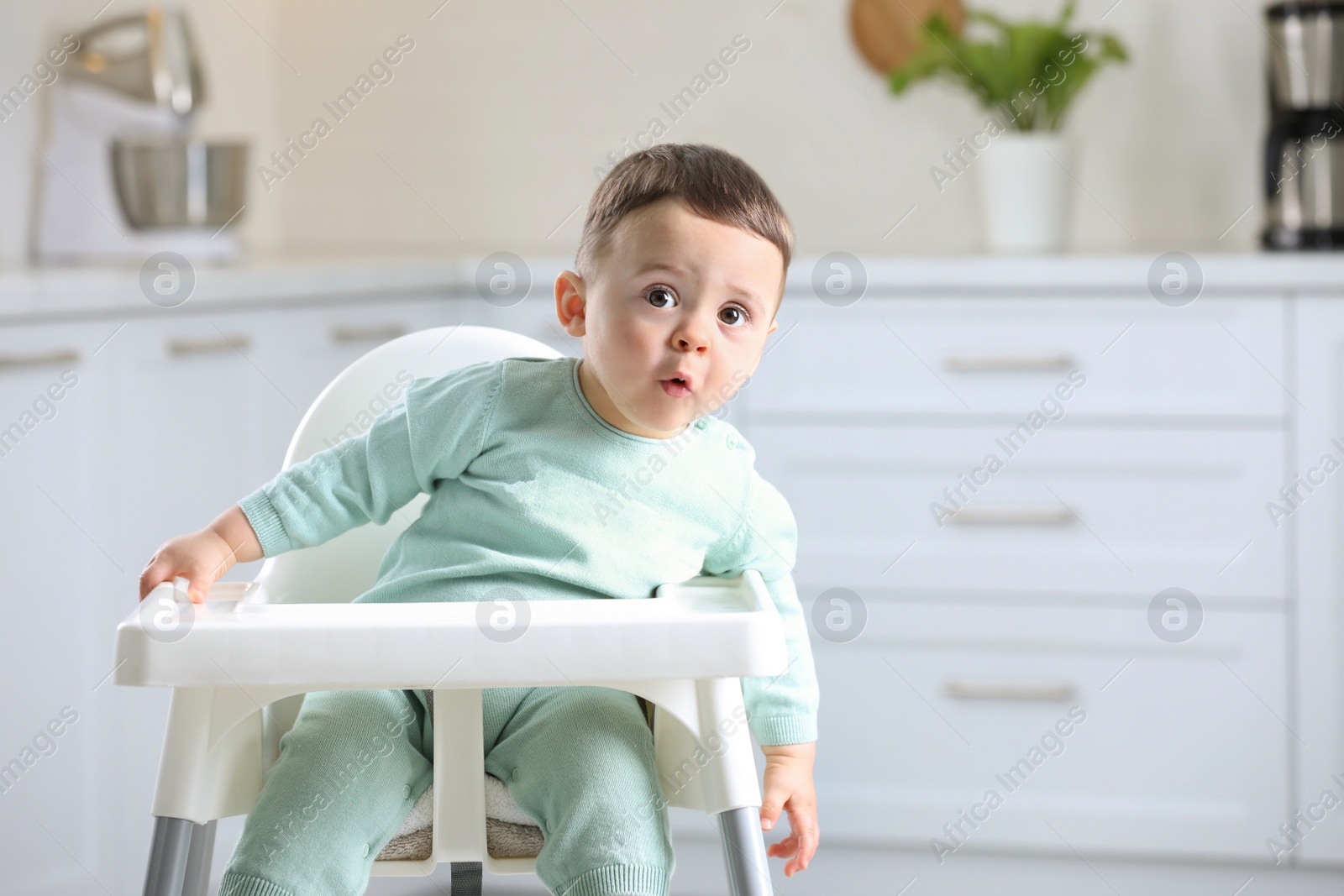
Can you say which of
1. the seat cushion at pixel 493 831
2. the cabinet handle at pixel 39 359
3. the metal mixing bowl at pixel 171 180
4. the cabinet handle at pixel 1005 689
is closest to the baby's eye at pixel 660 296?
the seat cushion at pixel 493 831

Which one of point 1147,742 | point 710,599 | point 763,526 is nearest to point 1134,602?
point 1147,742

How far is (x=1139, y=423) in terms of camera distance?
1.80 meters

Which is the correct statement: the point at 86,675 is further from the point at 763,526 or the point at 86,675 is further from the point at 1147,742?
the point at 1147,742

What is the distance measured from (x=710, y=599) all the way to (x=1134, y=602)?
1153mm

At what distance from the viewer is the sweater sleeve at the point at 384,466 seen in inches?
34.9

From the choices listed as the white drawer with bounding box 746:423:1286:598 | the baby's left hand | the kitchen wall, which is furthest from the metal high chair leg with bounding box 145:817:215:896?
the kitchen wall

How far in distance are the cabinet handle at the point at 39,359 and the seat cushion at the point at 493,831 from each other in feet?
2.53

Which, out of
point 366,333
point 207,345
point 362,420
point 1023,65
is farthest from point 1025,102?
point 362,420

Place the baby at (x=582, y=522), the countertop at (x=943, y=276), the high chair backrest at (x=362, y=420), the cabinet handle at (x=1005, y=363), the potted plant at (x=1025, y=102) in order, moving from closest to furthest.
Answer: the baby at (x=582, y=522)
the high chair backrest at (x=362, y=420)
the countertop at (x=943, y=276)
the cabinet handle at (x=1005, y=363)
the potted plant at (x=1025, y=102)

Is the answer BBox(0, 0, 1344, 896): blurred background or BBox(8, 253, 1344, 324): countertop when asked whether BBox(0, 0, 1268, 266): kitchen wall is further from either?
BBox(8, 253, 1344, 324): countertop

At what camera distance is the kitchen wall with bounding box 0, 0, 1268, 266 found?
2271mm

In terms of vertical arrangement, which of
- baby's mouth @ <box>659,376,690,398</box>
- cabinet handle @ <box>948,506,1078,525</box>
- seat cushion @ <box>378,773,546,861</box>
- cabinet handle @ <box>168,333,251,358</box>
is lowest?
seat cushion @ <box>378,773,546,861</box>

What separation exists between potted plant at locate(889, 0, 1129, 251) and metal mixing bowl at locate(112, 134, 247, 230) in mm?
1043

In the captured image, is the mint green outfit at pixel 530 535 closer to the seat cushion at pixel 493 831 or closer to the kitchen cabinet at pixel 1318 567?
the seat cushion at pixel 493 831
